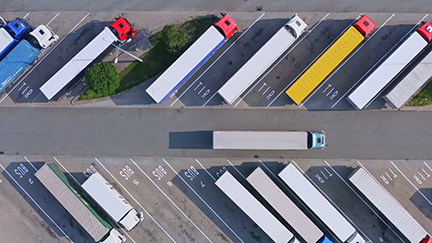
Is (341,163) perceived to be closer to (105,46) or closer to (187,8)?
(187,8)

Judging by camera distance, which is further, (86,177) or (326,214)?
(86,177)

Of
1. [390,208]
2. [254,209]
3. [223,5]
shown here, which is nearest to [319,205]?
[254,209]

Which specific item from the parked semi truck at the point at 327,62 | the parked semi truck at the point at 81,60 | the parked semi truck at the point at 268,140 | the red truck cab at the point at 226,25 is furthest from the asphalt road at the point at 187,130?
the red truck cab at the point at 226,25

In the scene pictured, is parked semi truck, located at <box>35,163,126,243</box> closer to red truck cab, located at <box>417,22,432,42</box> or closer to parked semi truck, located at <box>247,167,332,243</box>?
parked semi truck, located at <box>247,167,332,243</box>

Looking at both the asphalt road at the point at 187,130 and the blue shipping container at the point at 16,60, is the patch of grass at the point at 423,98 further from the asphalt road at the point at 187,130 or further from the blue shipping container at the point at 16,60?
the blue shipping container at the point at 16,60

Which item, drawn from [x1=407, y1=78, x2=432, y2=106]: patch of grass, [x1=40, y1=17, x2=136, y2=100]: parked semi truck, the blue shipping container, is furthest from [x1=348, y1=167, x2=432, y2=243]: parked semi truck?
the blue shipping container

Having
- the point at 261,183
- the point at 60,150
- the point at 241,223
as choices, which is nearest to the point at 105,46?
the point at 60,150

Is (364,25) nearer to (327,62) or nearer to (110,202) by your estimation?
(327,62)
